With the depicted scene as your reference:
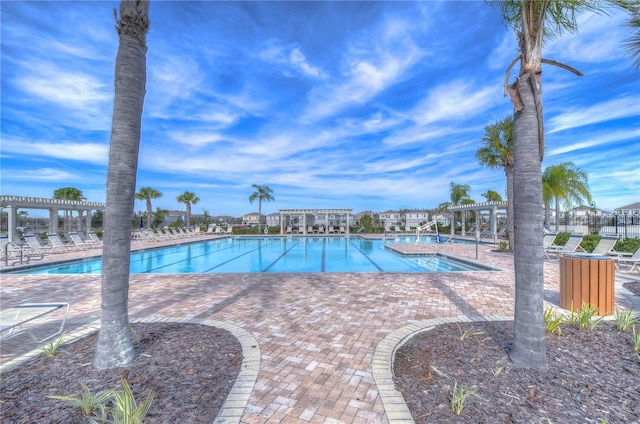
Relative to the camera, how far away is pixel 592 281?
14.1 ft

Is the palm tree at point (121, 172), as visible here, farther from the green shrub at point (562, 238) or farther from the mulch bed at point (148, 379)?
the green shrub at point (562, 238)

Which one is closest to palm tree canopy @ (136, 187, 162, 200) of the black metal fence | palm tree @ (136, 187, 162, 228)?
palm tree @ (136, 187, 162, 228)

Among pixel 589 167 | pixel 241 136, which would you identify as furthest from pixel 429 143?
pixel 241 136

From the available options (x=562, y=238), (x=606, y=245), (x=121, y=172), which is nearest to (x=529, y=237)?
(x=121, y=172)

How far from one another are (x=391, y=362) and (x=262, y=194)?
124ft

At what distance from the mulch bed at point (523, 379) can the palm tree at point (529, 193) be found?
263 millimetres

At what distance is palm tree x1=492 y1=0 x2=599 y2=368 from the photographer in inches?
100

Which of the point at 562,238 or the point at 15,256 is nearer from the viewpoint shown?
the point at 15,256

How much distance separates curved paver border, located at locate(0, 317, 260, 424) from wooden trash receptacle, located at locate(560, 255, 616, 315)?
15.6 ft

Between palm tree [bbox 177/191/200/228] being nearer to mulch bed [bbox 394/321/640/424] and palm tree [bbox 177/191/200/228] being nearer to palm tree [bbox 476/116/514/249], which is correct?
palm tree [bbox 476/116/514/249]

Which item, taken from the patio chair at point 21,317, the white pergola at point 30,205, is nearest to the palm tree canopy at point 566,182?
the patio chair at point 21,317

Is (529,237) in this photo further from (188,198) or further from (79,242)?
(188,198)

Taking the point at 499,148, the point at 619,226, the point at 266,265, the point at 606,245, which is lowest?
the point at 266,265

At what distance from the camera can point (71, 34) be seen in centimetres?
731
